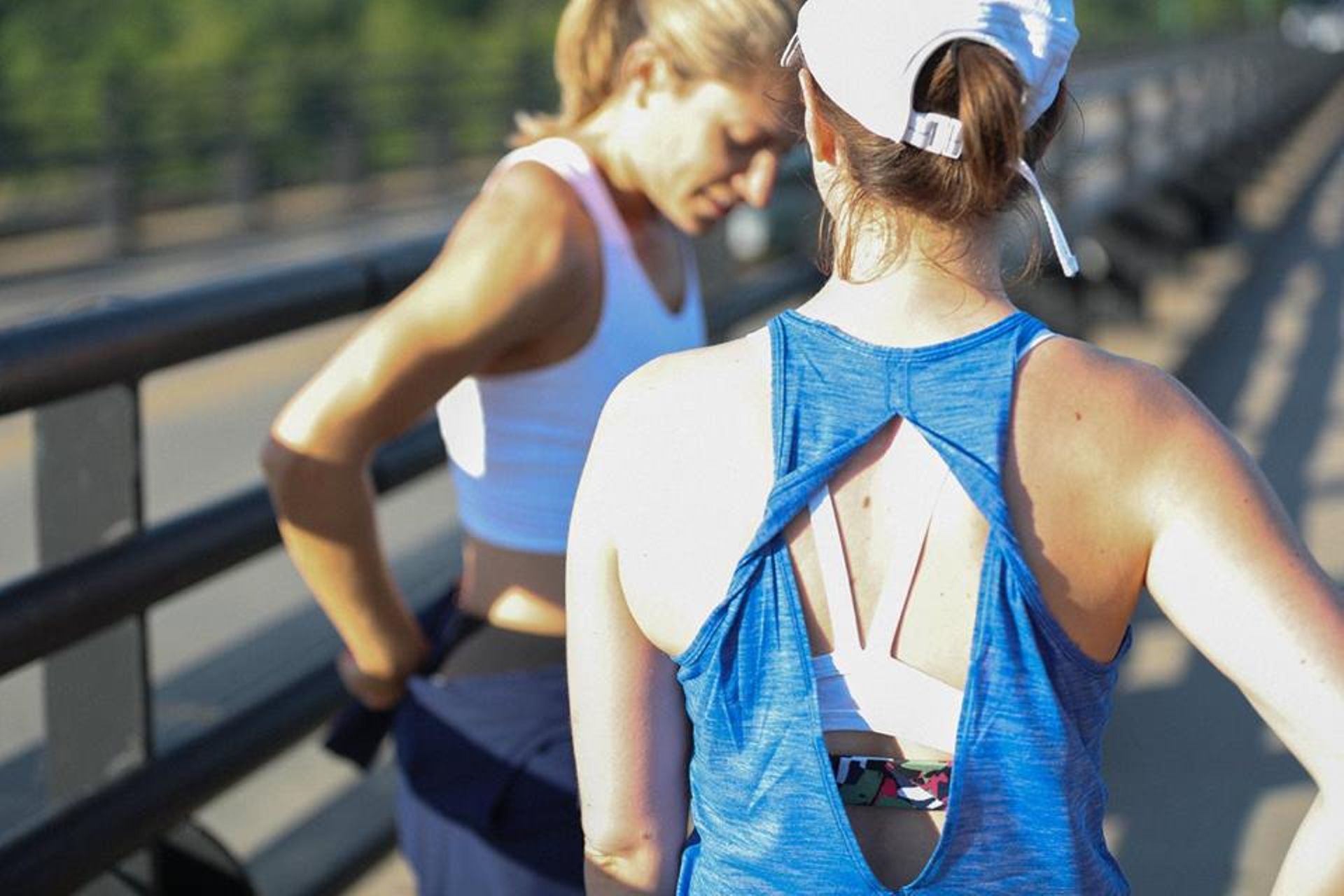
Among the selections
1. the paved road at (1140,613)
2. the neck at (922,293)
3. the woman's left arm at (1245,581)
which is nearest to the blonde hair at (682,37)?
the neck at (922,293)

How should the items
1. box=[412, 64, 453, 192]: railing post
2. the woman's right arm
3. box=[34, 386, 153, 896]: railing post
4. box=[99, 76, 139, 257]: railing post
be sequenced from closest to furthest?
the woman's right arm, box=[34, 386, 153, 896]: railing post, box=[99, 76, 139, 257]: railing post, box=[412, 64, 453, 192]: railing post

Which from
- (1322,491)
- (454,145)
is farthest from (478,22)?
(1322,491)

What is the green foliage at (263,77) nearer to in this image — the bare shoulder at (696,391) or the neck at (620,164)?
the neck at (620,164)

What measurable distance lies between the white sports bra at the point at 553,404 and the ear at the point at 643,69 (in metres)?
0.13

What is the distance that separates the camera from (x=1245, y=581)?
1.63m

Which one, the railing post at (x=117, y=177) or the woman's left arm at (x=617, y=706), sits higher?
the woman's left arm at (x=617, y=706)

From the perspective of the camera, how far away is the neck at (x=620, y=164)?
106 inches

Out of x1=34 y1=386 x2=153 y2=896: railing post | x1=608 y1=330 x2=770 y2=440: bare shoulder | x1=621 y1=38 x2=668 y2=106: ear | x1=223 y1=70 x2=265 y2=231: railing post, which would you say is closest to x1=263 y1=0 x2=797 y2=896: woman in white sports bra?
x1=621 y1=38 x2=668 y2=106: ear

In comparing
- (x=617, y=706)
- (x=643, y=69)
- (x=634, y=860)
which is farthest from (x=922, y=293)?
(x=643, y=69)

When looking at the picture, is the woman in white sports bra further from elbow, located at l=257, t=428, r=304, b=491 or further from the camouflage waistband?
Answer: the camouflage waistband

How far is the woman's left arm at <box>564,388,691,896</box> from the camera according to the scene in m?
1.81

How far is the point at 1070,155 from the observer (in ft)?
7.99

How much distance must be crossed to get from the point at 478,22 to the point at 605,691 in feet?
148

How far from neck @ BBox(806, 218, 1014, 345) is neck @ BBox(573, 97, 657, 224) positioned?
37.0 inches
